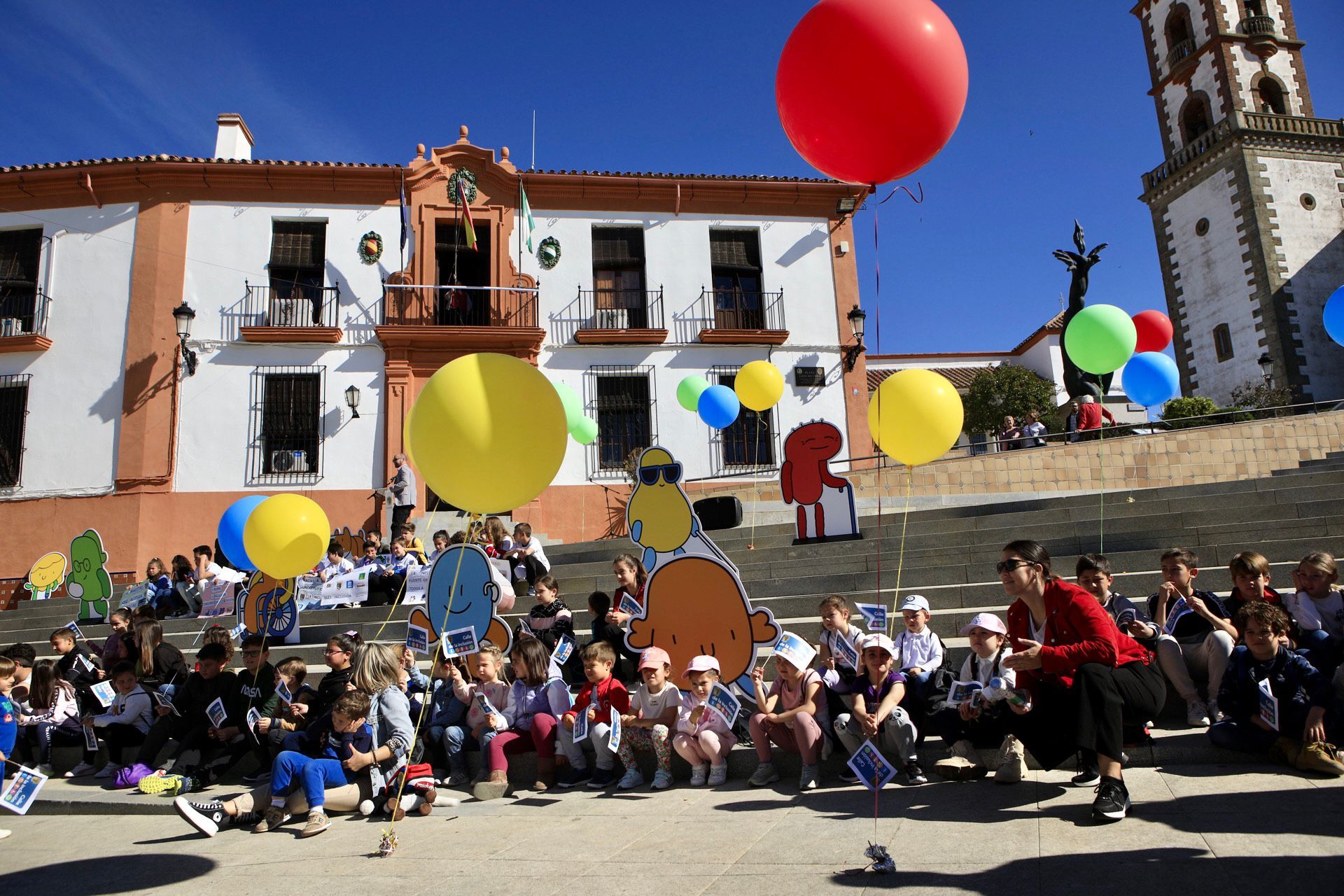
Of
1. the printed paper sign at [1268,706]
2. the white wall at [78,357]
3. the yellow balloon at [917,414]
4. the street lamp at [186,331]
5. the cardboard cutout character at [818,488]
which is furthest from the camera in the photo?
the white wall at [78,357]

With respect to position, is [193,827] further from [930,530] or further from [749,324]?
[749,324]

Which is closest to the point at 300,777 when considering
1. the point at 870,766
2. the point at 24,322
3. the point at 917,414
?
the point at 870,766

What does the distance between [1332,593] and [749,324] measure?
13153 millimetres

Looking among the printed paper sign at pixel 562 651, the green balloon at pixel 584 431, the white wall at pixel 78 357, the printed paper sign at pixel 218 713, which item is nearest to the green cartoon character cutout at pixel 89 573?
the white wall at pixel 78 357

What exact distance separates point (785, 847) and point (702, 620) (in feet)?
7.73

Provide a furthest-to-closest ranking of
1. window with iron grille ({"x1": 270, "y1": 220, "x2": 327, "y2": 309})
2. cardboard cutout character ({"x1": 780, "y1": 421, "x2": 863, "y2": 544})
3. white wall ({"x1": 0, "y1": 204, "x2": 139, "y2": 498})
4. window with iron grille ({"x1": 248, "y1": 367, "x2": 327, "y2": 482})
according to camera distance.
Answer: window with iron grille ({"x1": 270, "y1": 220, "x2": 327, "y2": 309}) → window with iron grille ({"x1": 248, "y1": 367, "x2": 327, "y2": 482}) → white wall ({"x1": 0, "y1": 204, "x2": 139, "y2": 498}) → cardboard cutout character ({"x1": 780, "y1": 421, "x2": 863, "y2": 544})

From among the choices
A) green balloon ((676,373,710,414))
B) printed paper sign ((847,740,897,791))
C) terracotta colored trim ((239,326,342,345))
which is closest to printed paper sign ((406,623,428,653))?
printed paper sign ((847,740,897,791))

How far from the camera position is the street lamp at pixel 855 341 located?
1679cm

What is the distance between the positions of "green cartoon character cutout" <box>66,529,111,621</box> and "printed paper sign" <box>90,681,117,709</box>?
4.85m

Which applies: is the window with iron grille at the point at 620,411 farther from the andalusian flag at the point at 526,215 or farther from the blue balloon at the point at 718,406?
the blue balloon at the point at 718,406

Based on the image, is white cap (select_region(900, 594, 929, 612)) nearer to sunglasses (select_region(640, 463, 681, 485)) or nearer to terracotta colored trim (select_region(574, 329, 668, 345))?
sunglasses (select_region(640, 463, 681, 485))

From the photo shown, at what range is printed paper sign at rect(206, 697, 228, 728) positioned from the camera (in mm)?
5988

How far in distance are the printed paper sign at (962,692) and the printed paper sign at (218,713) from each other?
4836 mm

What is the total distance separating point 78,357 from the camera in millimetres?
15562
